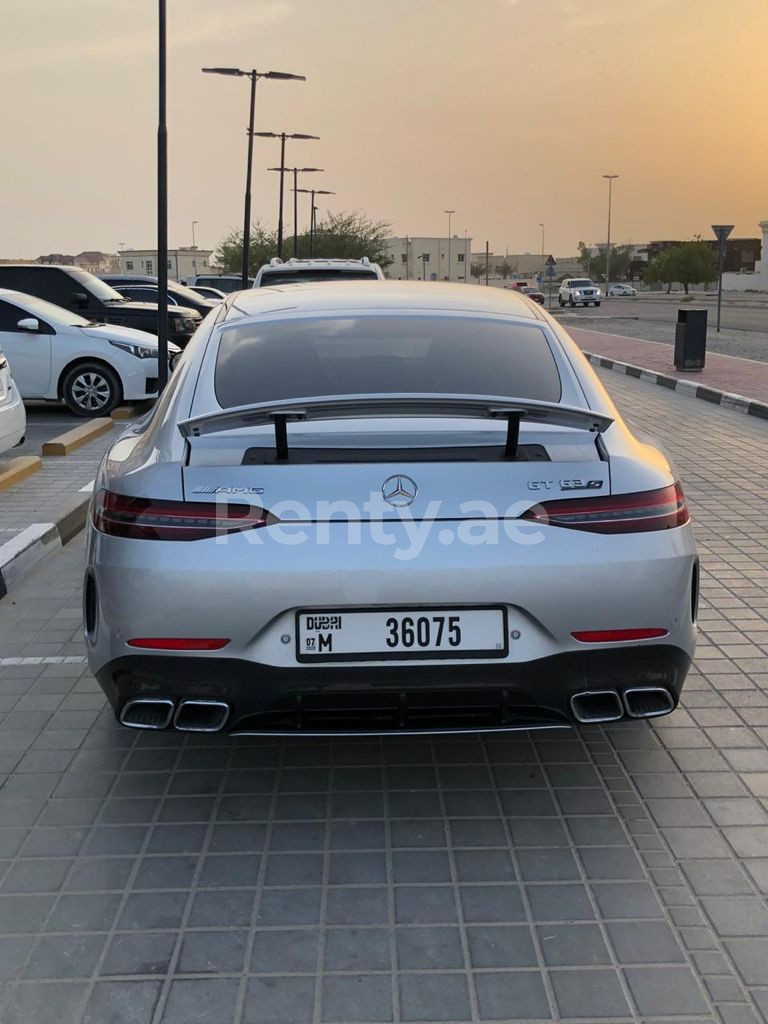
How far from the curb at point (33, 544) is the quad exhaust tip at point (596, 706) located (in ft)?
12.5

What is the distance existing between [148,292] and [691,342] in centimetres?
1166

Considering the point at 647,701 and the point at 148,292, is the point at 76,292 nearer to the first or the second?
the point at 148,292

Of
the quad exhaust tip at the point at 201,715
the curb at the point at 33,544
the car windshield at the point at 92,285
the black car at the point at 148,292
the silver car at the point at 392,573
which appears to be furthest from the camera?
the black car at the point at 148,292

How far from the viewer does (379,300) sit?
464 cm

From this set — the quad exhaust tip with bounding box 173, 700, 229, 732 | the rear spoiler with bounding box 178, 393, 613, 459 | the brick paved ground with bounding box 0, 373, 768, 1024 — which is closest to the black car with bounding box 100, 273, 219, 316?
the brick paved ground with bounding box 0, 373, 768, 1024

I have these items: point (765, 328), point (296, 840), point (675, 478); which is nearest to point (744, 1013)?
point (296, 840)

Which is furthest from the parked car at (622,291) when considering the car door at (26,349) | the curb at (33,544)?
the curb at (33,544)

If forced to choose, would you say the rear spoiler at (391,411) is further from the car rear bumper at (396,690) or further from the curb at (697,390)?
the curb at (697,390)

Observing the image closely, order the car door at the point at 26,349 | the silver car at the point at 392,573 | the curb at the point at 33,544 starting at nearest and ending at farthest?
the silver car at the point at 392,573, the curb at the point at 33,544, the car door at the point at 26,349

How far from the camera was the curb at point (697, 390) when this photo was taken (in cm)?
1434

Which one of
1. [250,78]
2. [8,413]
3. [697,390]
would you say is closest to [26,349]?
[8,413]

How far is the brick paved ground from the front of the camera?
2705 mm

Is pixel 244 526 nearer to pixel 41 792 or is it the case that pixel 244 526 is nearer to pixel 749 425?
pixel 41 792

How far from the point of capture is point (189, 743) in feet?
13.8
